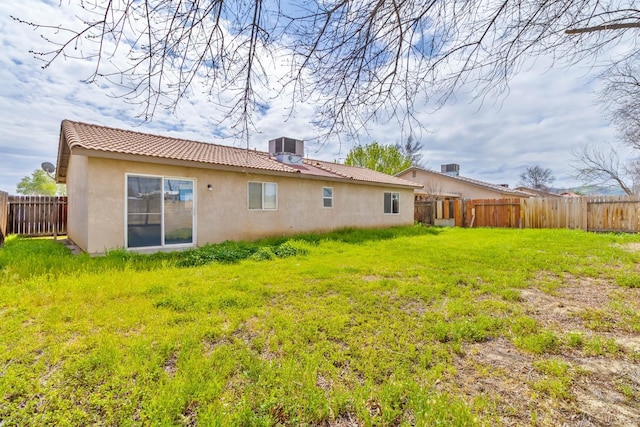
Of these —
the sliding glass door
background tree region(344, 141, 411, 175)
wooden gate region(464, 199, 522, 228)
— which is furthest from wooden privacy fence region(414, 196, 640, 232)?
the sliding glass door

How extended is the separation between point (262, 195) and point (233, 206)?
1207 millimetres

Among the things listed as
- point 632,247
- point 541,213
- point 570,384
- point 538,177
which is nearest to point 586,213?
point 541,213

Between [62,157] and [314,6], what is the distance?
1320 centimetres

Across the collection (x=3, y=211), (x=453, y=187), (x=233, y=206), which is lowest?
(x=3, y=211)

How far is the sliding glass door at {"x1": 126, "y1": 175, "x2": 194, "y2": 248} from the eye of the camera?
7.75m

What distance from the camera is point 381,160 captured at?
2877 centimetres

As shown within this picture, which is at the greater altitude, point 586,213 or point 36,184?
point 36,184

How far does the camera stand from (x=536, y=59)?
327 centimetres

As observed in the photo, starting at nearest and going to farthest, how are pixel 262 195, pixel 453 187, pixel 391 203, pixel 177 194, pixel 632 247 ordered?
pixel 177 194 → pixel 632 247 → pixel 262 195 → pixel 391 203 → pixel 453 187

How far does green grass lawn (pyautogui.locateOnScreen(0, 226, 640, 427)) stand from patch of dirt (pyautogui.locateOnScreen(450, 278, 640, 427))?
2 cm

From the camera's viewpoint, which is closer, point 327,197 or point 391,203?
point 327,197

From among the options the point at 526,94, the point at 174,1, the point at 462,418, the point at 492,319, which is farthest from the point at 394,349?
the point at 174,1

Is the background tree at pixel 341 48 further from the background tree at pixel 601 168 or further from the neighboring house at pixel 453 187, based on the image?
the background tree at pixel 601 168

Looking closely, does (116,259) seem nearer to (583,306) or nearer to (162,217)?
(162,217)
